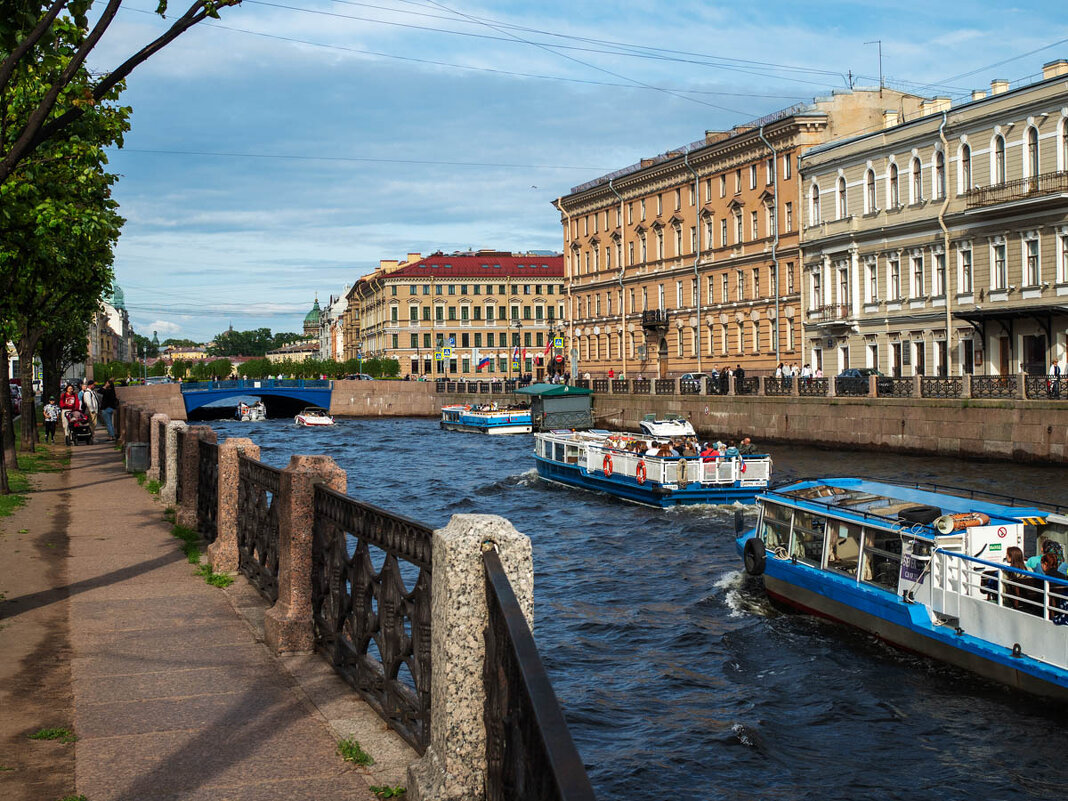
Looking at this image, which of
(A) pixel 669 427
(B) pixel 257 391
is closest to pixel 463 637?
(A) pixel 669 427

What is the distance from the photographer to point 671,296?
237 ft

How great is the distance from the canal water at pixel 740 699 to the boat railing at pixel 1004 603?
683 mm

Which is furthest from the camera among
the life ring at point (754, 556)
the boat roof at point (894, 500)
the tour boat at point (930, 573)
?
the life ring at point (754, 556)

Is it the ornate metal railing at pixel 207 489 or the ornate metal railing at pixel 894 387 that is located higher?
the ornate metal railing at pixel 894 387

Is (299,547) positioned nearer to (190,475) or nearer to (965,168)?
(190,475)

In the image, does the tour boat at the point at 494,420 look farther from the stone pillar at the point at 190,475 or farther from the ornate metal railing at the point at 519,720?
the ornate metal railing at the point at 519,720

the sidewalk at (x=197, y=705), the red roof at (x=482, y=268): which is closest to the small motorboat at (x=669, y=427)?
the sidewalk at (x=197, y=705)

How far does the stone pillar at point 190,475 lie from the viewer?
15.0 metres

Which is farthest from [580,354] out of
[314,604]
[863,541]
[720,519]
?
[314,604]

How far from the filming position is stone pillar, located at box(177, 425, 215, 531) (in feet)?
49.2

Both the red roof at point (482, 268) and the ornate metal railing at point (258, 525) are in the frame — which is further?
the red roof at point (482, 268)

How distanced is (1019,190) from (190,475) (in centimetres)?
3669

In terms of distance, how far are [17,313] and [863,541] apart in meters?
21.4

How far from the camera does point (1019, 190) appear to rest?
A: 141 feet
